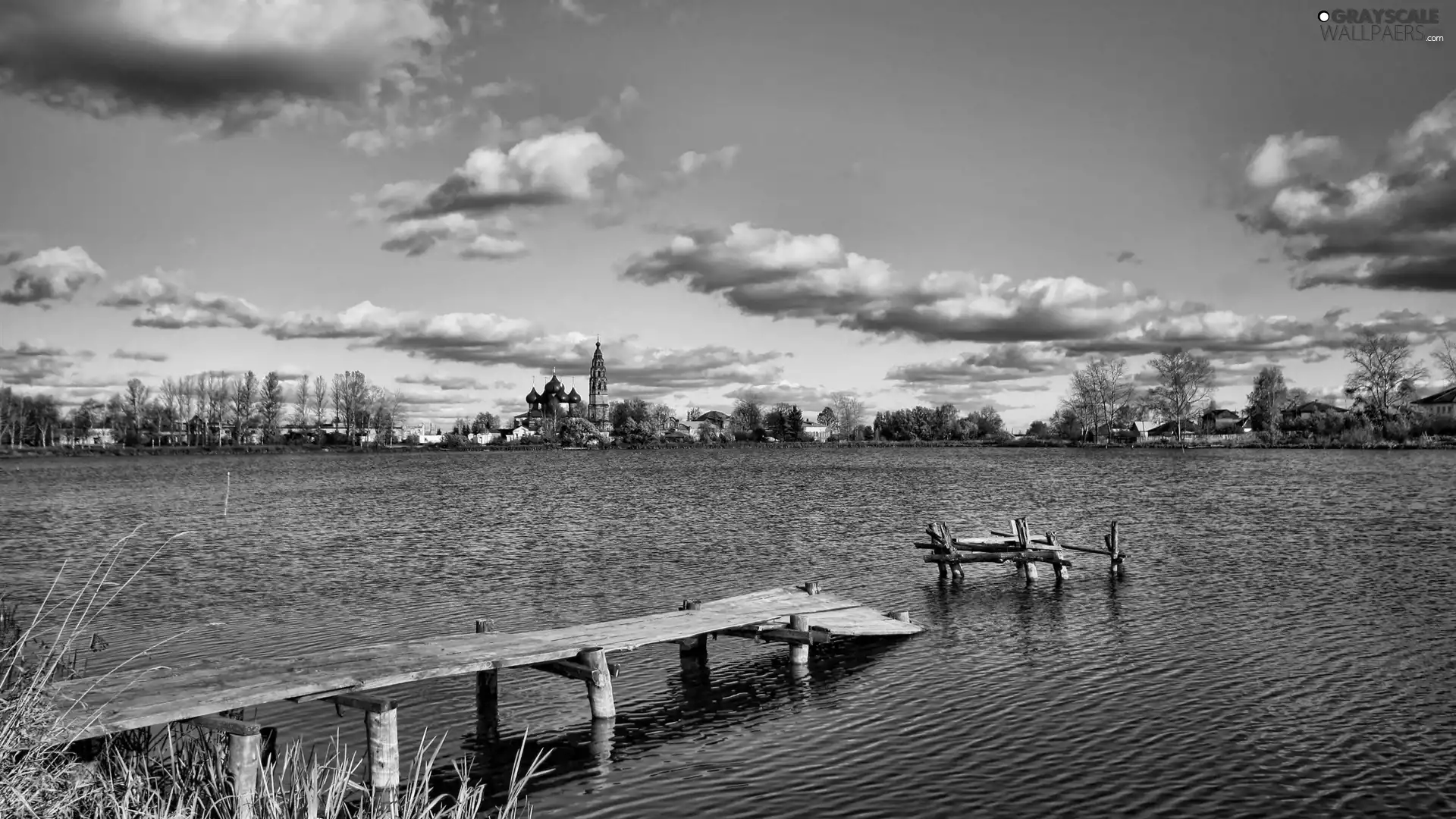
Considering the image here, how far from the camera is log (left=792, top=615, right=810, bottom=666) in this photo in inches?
626

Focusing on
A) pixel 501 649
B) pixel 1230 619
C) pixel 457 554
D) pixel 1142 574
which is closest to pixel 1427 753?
pixel 1230 619

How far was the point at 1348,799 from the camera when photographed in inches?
408

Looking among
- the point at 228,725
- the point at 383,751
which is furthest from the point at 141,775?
the point at 383,751

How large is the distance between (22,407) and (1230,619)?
178491 mm

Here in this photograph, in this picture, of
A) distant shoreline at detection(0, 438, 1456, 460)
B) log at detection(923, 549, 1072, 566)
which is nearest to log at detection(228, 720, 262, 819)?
log at detection(923, 549, 1072, 566)

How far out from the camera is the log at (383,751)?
10039mm

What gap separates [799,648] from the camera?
16.0m

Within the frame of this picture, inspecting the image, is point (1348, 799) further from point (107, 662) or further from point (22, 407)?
point (22, 407)

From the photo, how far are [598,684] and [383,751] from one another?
3.43m

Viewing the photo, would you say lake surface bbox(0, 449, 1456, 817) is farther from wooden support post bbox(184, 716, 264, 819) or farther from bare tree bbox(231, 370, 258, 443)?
bare tree bbox(231, 370, 258, 443)

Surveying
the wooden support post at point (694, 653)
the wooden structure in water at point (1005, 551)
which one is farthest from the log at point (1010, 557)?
the wooden support post at point (694, 653)

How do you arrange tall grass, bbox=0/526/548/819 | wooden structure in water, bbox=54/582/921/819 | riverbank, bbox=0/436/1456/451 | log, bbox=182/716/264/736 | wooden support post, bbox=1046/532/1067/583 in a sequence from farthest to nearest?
riverbank, bbox=0/436/1456/451 → wooden support post, bbox=1046/532/1067/583 → wooden structure in water, bbox=54/582/921/819 → log, bbox=182/716/264/736 → tall grass, bbox=0/526/548/819

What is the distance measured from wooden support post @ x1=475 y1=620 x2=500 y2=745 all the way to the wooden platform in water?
0.54 m

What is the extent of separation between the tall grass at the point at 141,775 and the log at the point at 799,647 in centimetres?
558
